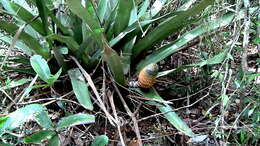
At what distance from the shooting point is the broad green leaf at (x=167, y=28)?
161 cm

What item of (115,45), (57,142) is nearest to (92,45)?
(115,45)

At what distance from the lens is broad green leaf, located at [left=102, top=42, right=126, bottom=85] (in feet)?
4.98

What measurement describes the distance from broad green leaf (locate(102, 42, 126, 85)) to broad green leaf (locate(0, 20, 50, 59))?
1.02ft

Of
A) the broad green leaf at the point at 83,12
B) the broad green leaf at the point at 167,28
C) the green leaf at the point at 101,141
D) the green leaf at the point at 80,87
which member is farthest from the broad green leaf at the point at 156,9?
the green leaf at the point at 101,141

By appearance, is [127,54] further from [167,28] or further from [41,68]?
[41,68]

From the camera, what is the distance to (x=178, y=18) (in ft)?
5.39

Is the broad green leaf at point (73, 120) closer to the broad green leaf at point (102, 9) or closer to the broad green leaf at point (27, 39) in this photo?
the broad green leaf at point (27, 39)

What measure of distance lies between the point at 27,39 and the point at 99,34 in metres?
0.33

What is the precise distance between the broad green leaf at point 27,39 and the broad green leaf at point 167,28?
0.44m

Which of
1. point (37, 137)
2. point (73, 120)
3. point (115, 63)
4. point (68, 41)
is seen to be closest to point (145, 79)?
point (115, 63)

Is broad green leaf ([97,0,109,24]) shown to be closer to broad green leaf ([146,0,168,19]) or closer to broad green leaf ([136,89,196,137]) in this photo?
broad green leaf ([146,0,168,19])

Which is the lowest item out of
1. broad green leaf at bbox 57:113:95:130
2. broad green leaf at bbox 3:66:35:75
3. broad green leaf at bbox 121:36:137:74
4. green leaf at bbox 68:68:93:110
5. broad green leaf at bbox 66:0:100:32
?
broad green leaf at bbox 57:113:95:130

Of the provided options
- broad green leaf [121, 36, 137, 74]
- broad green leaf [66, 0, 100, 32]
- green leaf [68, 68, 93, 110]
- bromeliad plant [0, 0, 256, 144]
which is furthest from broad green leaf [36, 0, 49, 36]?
broad green leaf [121, 36, 137, 74]

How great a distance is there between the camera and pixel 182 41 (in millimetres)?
1765
